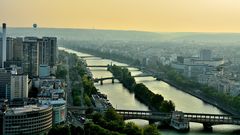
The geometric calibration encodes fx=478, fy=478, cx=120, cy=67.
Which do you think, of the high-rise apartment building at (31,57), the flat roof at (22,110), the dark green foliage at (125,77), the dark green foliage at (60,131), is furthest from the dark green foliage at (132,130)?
the high-rise apartment building at (31,57)

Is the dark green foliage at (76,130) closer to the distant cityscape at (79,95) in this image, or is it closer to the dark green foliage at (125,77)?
the distant cityscape at (79,95)

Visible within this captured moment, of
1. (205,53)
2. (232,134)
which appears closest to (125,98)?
(232,134)

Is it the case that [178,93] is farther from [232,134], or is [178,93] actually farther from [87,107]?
[232,134]

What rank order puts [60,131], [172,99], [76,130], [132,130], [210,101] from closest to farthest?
[60,131], [76,130], [132,130], [210,101], [172,99]

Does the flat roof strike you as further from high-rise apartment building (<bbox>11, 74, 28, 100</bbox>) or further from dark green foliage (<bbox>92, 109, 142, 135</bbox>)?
high-rise apartment building (<bbox>11, 74, 28, 100</bbox>)

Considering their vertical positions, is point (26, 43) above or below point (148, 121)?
above

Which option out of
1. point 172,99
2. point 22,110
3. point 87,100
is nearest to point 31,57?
point 87,100

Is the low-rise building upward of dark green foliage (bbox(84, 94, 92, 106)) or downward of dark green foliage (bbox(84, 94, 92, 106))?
upward

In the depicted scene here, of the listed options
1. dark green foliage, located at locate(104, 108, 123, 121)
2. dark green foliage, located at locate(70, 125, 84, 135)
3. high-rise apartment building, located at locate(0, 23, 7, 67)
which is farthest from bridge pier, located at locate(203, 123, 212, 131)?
high-rise apartment building, located at locate(0, 23, 7, 67)

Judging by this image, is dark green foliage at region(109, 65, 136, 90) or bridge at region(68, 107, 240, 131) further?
dark green foliage at region(109, 65, 136, 90)

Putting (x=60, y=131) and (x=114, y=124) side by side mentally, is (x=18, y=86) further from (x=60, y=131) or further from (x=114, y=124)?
(x=60, y=131)

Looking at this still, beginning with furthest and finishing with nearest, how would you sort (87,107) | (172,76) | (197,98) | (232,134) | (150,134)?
(172,76) → (197,98) → (87,107) → (232,134) → (150,134)
